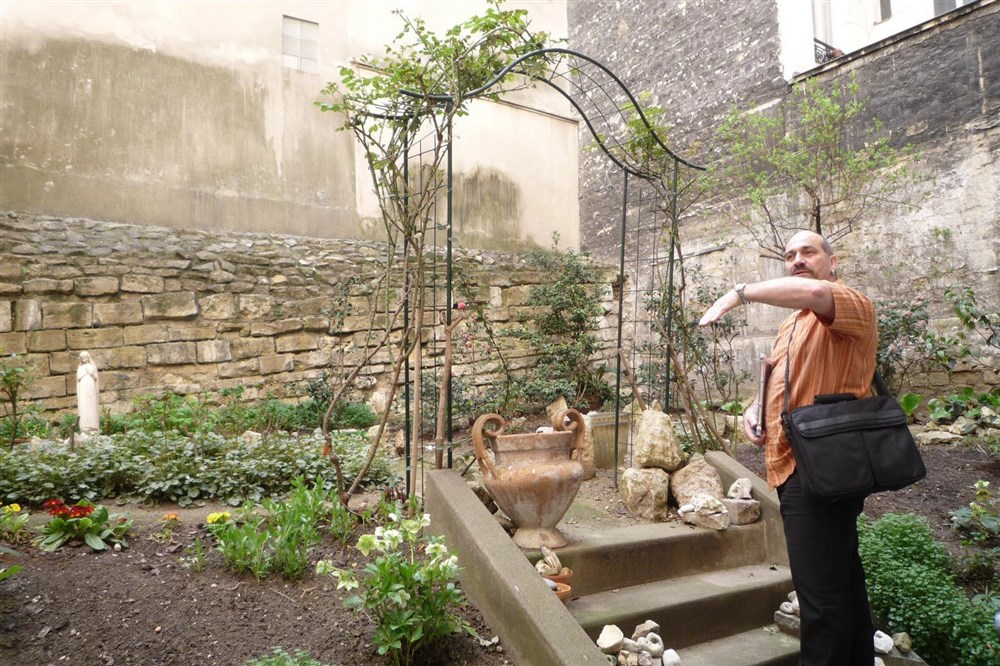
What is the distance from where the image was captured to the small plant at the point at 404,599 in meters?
2.27

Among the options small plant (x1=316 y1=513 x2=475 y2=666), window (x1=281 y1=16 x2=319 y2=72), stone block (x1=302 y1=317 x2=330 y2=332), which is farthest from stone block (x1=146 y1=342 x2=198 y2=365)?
small plant (x1=316 y1=513 x2=475 y2=666)

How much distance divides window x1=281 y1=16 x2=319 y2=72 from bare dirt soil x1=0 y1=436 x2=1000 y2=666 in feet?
22.4

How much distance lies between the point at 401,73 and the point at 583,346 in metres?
4.96

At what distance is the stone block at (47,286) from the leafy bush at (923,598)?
6907mm

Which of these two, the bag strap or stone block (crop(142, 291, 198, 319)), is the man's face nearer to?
the bag strap

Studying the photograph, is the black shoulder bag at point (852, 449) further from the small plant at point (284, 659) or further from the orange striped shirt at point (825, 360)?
the small plant at point (284, 659)

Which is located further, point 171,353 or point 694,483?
point 171,353

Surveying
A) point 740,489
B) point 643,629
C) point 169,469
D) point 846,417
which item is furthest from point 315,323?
point 846,417

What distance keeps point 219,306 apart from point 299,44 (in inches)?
149

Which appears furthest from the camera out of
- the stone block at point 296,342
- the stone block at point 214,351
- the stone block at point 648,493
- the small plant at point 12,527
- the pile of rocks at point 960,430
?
the stone block at point 296,342

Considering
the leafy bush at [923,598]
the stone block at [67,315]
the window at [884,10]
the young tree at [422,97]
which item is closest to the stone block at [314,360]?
the stone block at [67,315]

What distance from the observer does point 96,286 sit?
6297 mm

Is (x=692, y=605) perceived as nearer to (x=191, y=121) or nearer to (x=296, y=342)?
(x=296, y=342)

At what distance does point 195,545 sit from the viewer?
2.88 meters
